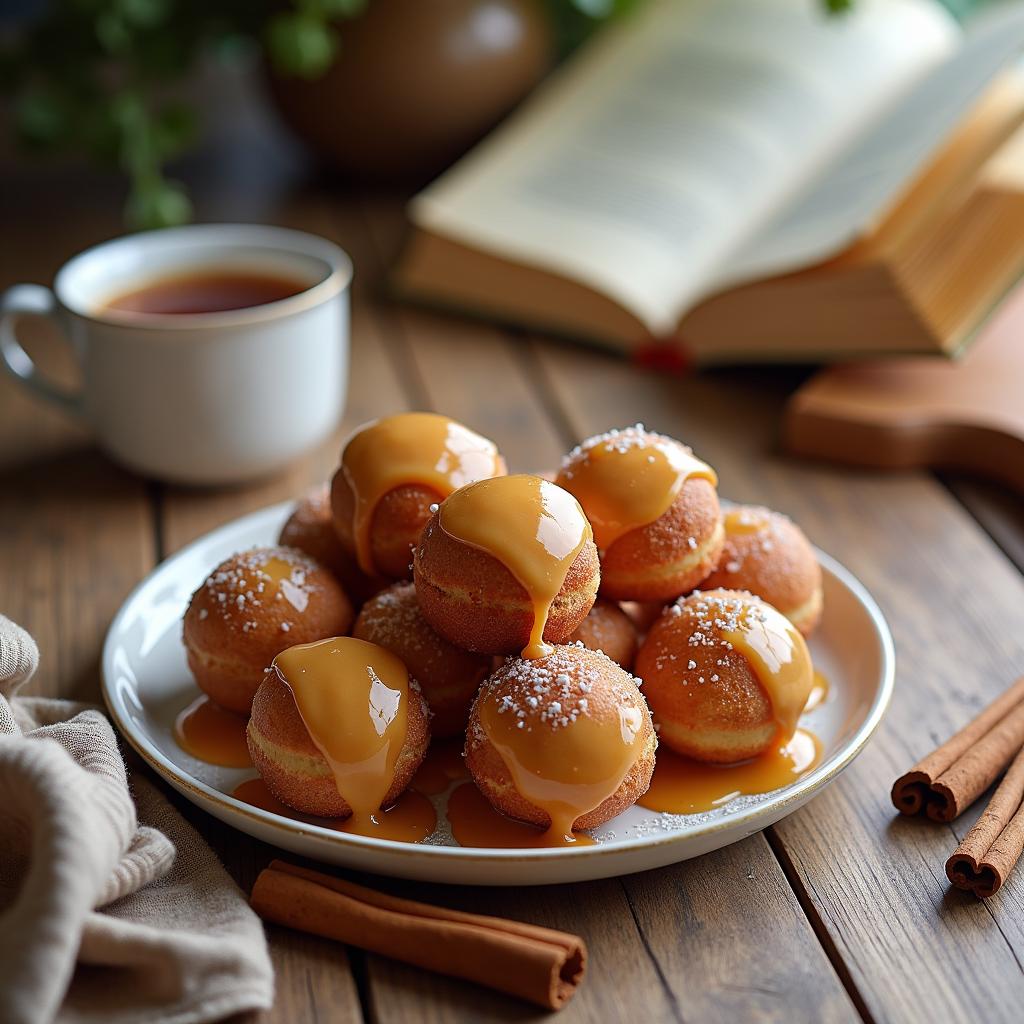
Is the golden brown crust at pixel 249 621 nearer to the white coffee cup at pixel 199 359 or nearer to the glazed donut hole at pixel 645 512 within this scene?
the glazed donut hole at pixel 645 512

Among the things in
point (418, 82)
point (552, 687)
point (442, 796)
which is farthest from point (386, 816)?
point (418, 82)

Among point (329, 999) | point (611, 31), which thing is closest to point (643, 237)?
point (611, 31)

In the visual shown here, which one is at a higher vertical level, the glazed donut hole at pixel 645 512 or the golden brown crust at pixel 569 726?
the glazed donut hole at pixel 645 512

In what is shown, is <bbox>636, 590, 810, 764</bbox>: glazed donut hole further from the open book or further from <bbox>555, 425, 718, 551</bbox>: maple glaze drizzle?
the open book

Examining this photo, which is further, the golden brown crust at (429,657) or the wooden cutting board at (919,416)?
the wooden cutting board at (919,416)

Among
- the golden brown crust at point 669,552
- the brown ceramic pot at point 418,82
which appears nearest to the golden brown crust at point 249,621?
the golden brown crust at point 669,552

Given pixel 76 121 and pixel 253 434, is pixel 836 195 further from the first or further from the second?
pixel 76 121

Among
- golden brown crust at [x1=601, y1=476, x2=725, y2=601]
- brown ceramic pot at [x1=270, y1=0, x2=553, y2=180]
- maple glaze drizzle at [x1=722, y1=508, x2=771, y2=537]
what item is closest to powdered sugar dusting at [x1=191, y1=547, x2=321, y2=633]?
golden brown crust at [x1=601, y1=476, x2=725, y2=601]
